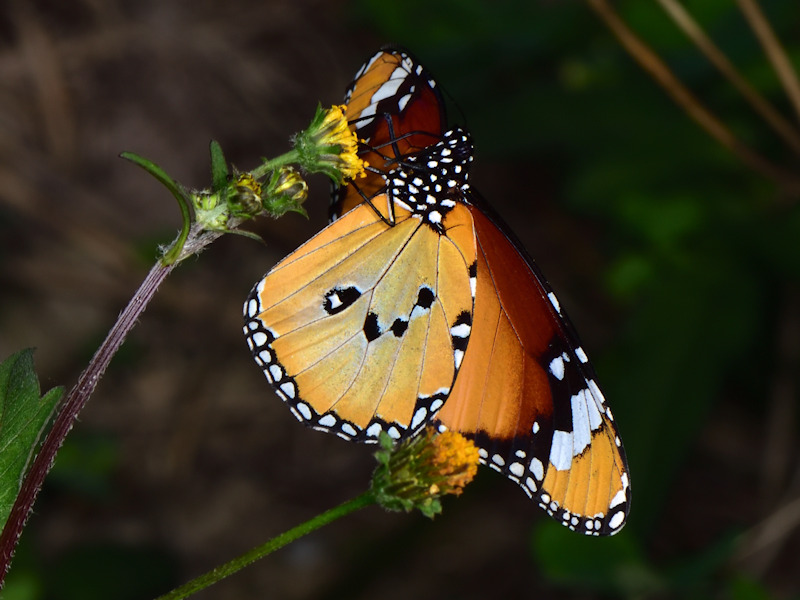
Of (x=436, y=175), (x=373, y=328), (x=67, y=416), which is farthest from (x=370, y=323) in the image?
(x=67, y=416)

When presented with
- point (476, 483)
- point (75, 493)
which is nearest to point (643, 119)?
point (476, 483)

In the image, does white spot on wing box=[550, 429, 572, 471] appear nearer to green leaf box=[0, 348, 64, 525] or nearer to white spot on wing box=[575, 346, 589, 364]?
white spot on wing box=[575, 346, 589, 364]

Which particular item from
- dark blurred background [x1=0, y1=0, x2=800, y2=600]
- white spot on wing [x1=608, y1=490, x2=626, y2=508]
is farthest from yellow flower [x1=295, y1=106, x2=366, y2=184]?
dark blurred background [x1=0, y1=0, x2=800, y2=600]

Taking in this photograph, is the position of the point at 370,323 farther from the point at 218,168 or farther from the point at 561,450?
the point at 218,168

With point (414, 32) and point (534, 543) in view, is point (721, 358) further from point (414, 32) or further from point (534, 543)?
point (414, 32)

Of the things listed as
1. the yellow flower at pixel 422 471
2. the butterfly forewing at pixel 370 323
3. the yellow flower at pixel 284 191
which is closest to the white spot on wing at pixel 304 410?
the butterfly forewing at pixel 370 323

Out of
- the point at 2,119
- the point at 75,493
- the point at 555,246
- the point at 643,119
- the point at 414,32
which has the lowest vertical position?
the point at 555,246
